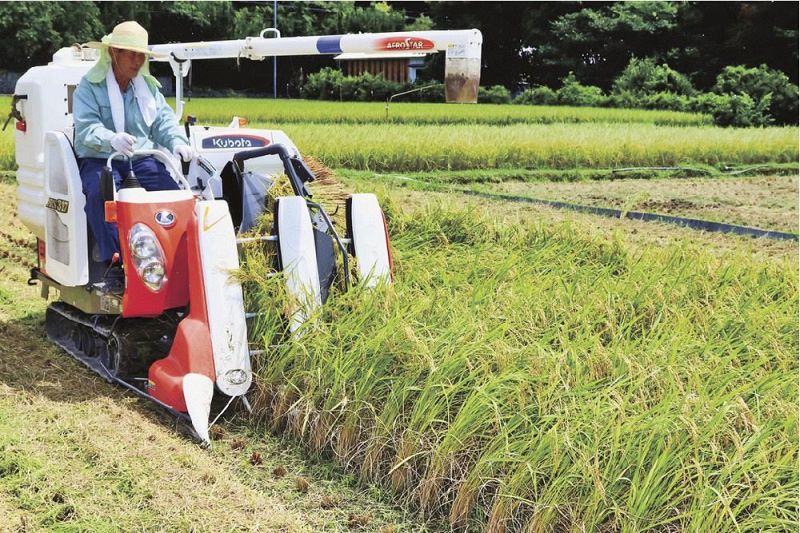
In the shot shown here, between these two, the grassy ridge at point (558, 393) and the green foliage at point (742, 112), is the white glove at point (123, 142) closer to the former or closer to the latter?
the grassy ridge at point (558, 393)

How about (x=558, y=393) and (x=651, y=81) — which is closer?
(x=558, y=393)

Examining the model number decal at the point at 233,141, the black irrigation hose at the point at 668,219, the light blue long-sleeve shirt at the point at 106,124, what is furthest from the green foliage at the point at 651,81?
the light blue long-sleeve shirt at the point at 106,124

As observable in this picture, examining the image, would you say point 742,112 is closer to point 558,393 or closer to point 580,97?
point 580,97

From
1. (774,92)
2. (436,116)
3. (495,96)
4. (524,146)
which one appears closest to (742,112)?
(774,92)

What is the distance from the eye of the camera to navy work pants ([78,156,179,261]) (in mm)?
4750

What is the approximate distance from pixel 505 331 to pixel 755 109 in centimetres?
2183

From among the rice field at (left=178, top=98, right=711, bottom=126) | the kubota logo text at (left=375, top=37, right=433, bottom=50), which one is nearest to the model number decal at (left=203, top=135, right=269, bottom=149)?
the kubota logo text at (left=375, top=37, right=433, bottom=50)

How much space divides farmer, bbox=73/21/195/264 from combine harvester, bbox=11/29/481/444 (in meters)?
0.10

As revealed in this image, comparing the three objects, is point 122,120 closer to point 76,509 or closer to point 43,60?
point 76,509

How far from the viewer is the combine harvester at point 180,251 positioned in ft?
14.1

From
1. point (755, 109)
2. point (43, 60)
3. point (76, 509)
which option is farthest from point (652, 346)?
point (43, 60)

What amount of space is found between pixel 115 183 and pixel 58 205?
1.16 feet

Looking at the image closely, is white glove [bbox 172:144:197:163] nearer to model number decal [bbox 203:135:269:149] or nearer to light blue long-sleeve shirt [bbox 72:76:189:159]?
light blue long-sleeve shirt [bbox 72:76:189:159]

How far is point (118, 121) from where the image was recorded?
488 cm
